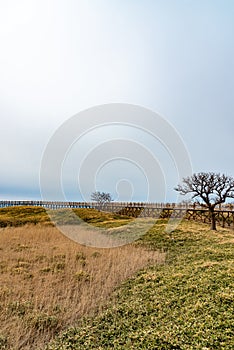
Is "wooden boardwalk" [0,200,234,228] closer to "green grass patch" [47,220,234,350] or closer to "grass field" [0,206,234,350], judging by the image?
"grass field" [0,206,234,350]

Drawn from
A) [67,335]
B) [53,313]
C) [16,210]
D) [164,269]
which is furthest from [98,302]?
[16,210]

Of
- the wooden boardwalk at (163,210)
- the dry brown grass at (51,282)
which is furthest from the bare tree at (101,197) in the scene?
the dry brown grass at (51,282)

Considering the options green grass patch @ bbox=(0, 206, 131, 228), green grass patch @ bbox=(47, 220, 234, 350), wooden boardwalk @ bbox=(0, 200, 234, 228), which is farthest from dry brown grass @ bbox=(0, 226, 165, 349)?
wooden boardwalk @ bbox=(0, 200, 234, 228)

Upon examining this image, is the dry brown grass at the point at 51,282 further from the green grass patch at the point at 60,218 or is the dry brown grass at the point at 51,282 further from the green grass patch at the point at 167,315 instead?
the green grass patch at the point at 60,218

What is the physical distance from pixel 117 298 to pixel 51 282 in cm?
217

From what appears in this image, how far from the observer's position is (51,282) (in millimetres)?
7820

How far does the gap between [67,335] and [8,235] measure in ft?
35.6

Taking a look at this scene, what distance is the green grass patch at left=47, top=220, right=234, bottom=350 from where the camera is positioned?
4043mm

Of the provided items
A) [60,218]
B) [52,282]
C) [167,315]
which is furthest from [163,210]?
[167,315]

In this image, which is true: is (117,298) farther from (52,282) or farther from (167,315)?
(52,282)

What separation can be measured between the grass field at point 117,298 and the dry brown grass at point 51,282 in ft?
0.07

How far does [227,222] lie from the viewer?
19.3 metres

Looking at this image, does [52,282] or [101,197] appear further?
[101,197]

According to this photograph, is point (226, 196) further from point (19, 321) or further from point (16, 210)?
point (16, 210)
